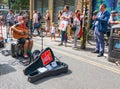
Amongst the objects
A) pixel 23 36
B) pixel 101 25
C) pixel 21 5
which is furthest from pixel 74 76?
pixel 21 5

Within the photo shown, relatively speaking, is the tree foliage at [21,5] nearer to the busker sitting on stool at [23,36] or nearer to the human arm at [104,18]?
the busker sitting on stool at [23,36]

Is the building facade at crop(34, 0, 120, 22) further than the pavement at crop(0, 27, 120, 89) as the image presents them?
Yes

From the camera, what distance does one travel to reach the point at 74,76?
616cm

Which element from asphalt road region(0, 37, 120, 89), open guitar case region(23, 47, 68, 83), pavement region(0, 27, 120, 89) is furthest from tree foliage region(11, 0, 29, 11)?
open guitar case region(23, 47, 68, 83)

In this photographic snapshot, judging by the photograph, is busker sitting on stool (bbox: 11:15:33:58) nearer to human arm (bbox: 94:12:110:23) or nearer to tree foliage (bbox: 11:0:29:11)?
human arm (bbox: 94:12:110:23)

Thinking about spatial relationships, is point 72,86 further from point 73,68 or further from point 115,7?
point 115,7

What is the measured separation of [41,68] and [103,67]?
2.06 metres

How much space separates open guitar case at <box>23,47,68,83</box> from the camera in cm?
596

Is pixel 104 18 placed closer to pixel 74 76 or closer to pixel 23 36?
pixel 23 36

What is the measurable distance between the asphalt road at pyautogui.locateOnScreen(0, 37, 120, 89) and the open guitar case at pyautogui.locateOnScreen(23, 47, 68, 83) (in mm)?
127

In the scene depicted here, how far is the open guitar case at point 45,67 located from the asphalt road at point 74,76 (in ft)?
0.42

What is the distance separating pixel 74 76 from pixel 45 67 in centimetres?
79

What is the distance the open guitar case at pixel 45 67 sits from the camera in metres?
5.96

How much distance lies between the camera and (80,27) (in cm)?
1028
